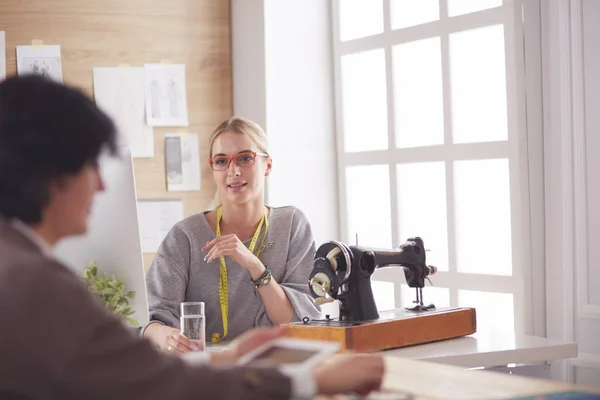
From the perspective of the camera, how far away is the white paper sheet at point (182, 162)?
4.25 m

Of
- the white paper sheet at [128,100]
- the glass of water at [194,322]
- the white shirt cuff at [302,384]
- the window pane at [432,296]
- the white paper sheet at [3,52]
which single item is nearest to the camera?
the white shirt cuff at [302,384]

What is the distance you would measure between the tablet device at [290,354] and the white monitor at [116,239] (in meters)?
0.92

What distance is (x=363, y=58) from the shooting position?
4137 mm

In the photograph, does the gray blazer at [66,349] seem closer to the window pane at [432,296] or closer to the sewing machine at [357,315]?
the sewing machine at [357,315]

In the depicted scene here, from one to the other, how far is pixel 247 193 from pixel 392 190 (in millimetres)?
1122

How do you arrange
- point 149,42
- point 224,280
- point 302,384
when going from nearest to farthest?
point 302,384, point 224,280, point 149,42

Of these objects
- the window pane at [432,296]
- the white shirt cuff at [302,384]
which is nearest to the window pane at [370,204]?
the window pane at [432,296]

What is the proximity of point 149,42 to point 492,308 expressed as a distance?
2.01 meters

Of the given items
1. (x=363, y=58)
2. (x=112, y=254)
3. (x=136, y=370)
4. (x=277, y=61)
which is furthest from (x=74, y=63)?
(x=136, y=370)

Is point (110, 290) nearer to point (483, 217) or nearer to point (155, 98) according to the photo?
point (483, 217)

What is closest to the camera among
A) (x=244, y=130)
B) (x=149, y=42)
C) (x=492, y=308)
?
(x=244, y=130)

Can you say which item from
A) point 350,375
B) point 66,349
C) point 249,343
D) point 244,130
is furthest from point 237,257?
point 66,349

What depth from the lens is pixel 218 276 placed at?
294 cm

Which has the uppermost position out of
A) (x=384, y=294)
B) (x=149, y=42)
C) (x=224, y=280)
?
(x=149, y=42)
